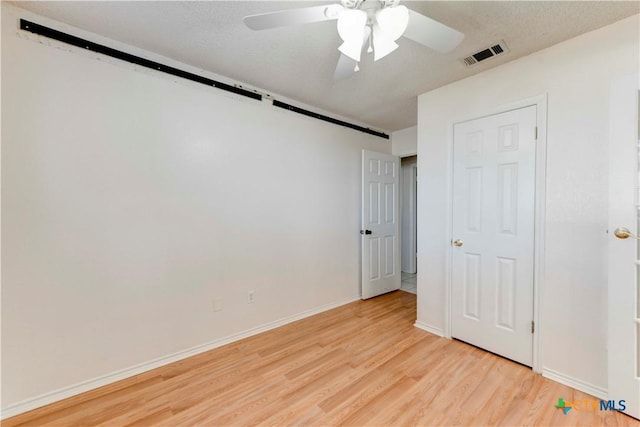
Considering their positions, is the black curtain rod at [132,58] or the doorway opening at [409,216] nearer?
the black curtain rod at [132,58]

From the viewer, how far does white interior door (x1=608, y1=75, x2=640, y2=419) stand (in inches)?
60.0

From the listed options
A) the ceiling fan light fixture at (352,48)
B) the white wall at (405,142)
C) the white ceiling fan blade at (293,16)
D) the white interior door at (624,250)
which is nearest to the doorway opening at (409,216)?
the white wall at (405,142)

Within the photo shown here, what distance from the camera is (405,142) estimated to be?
3.83m

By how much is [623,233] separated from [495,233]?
2.38 ft

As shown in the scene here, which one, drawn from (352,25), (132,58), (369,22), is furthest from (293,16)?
(132,58)

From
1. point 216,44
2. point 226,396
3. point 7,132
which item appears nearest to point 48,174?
point 7,132

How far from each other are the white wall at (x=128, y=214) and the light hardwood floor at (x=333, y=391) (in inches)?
10.0

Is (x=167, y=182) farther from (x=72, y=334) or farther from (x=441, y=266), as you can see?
(x=441, y=266)

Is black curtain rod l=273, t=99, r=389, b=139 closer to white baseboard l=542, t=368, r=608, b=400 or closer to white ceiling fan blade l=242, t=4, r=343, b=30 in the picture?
white ceiling fan blade l=242, t=4, r=343, b=30

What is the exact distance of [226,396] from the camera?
175 cm

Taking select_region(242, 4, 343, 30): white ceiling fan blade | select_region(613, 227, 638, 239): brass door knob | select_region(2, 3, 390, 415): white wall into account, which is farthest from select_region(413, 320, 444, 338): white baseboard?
select_region(242, 4, 343, 30): white ceiling fan blade

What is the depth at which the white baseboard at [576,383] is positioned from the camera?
171cm

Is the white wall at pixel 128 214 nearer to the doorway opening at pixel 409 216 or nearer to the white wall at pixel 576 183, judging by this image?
the white wall at pixel 576 183

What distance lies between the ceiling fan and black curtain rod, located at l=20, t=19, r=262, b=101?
3.75ft
